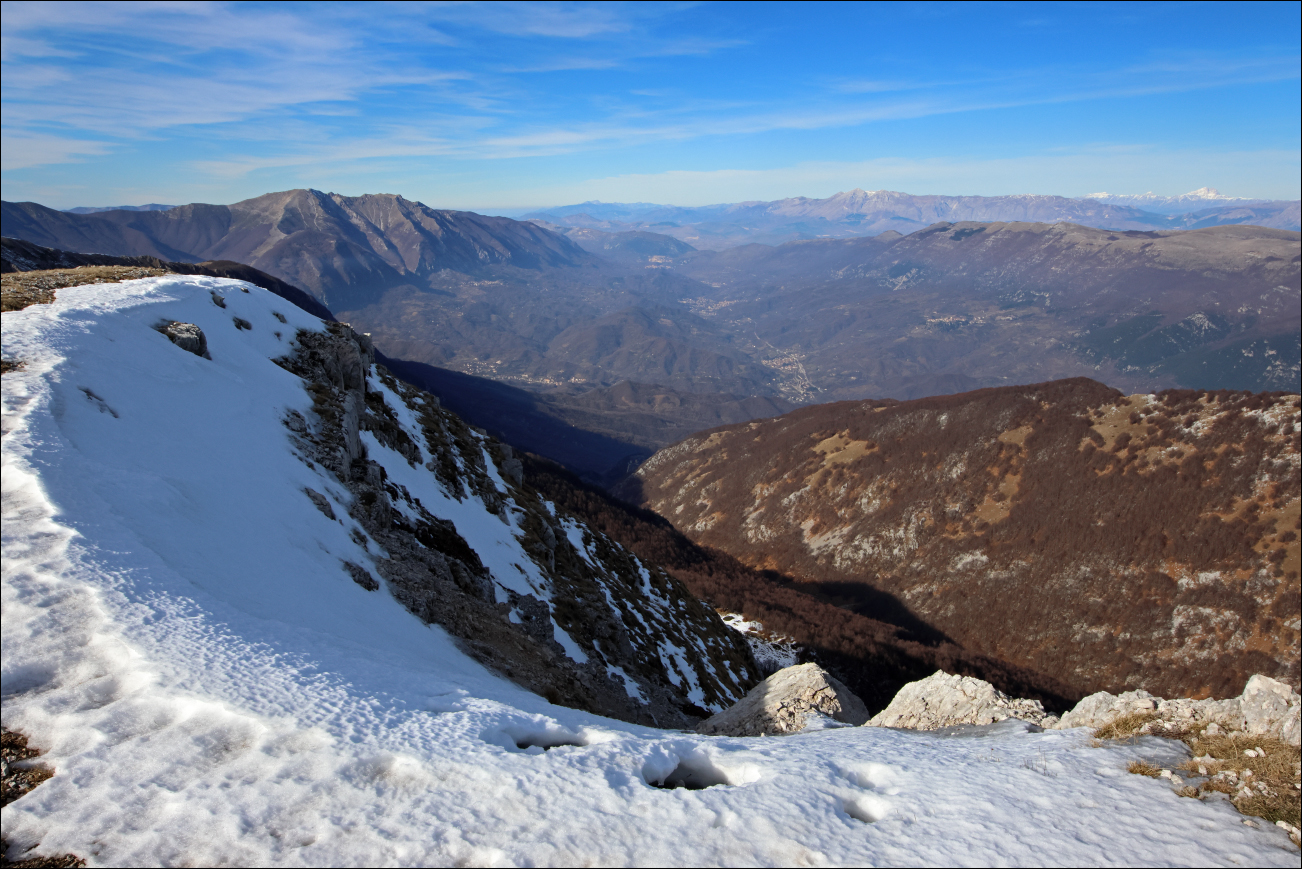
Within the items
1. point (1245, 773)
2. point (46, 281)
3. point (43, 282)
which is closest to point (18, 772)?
point (1245, 773)

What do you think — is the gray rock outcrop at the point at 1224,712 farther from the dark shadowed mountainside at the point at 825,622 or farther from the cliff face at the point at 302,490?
the dark shadowed mountainside at the point at 825,622

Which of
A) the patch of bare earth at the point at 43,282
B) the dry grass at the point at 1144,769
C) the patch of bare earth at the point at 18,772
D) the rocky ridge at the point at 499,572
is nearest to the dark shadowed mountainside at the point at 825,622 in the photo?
the rocky ridge at the point at 499,572

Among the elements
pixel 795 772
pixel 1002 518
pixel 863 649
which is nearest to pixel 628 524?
pixel 863 649

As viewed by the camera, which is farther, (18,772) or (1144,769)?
(1144,769)

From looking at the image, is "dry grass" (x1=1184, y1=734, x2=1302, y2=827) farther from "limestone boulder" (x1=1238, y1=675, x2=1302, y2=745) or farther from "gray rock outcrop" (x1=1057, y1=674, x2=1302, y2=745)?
"gray rock outcrop" (x1=1057, y1=674, x2=1302, y2=745)

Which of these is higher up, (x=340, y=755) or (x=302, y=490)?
(x=302, y=490)

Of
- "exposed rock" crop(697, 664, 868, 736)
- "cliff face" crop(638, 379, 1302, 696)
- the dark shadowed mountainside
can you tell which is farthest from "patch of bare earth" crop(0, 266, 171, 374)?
"cliff face" crop(638, 379, 1302, 696)

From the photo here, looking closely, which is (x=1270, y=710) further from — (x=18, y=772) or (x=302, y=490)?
(x=302, y=490)
